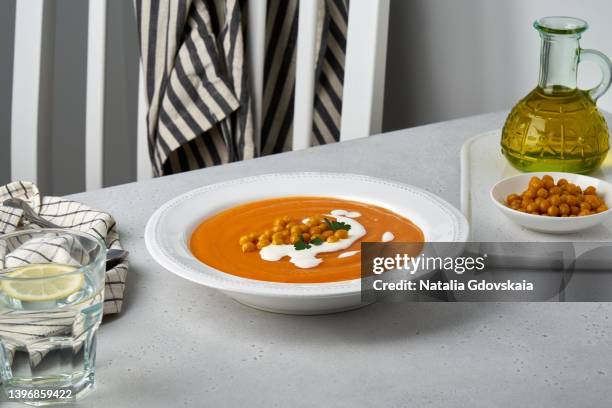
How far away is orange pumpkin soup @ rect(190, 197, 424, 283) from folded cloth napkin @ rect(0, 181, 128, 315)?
0.30ft

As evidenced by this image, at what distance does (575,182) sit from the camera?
113 centimetres

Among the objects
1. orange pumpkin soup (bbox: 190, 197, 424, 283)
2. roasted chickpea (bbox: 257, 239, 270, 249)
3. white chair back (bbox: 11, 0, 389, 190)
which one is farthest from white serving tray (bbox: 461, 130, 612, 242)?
white chair back (bbox: 11, 0, 389, 190)

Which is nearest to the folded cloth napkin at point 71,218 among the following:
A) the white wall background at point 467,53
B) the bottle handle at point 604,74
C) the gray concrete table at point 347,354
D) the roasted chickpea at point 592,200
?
the gray concrete table at point 347,354

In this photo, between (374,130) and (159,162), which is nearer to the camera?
(374,130)

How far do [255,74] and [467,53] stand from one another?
17.1 inches

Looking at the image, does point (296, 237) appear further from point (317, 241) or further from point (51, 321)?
point (51, 321)

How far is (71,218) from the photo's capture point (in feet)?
3.58

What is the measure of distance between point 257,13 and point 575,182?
87 cm

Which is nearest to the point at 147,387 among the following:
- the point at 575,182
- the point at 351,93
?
the point at 575,182

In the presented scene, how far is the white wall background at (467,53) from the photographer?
154cm

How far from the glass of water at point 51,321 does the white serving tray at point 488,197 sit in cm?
47

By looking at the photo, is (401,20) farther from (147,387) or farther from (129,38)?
(147,387)

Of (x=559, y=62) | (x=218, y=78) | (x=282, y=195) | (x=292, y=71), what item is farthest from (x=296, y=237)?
(x=292, y=71)

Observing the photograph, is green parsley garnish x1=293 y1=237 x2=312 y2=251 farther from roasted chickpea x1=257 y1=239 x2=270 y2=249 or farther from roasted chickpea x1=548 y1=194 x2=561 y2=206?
roasted chickpea x1=548 y1=194 x2=561 y2=206
